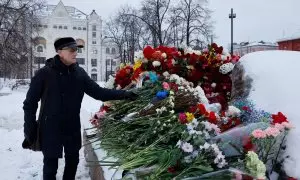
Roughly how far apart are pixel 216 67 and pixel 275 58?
1973 millimetres

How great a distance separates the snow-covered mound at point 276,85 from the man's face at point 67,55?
1.78 metres

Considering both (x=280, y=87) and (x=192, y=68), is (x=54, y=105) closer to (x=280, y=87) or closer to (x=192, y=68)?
(x=280, y=87)

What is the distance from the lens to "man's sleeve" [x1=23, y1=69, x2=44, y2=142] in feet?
12.0

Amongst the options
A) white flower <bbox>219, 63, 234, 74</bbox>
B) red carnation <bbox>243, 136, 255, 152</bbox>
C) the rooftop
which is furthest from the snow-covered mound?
the rooftop

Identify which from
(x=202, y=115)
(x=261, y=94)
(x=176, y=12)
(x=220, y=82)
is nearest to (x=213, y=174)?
(x=202, y=115)

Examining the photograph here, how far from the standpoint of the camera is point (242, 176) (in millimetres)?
2402

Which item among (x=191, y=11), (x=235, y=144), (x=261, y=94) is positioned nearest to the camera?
(x=235, y=144)

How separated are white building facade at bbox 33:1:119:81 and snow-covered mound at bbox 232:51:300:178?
7351 cm

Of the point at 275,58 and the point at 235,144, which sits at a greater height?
the point at 275,58

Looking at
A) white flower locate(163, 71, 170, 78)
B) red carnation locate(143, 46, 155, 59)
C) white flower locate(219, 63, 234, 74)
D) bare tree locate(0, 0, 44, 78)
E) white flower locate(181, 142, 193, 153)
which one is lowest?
white flower locate(181, 142, 193, 153)

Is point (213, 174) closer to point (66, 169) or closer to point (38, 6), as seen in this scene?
point (66, 169)

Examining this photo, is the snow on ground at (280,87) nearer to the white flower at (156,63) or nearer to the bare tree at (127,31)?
the white flower at (156,63)

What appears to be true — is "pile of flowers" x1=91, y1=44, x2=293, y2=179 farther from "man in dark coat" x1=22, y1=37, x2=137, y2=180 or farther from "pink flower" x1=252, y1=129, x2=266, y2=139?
"man in dark coat" x1=22, y1=37, x2=137, y2=180

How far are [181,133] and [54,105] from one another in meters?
1.34
